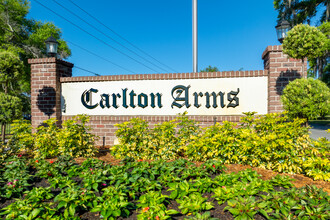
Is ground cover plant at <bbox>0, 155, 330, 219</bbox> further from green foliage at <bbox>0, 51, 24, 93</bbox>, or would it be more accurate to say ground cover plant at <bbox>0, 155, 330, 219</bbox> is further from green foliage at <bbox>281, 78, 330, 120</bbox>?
green foliage at <bbox>0, 51, 24, 93</bbox>

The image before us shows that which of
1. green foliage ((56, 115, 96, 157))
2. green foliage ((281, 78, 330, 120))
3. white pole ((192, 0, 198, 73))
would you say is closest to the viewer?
green foliage ((281, 78, 330, 120))

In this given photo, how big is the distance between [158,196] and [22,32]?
2828 centimetres

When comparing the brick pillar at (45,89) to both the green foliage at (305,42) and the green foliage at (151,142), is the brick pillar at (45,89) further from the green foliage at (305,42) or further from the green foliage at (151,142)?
the green foliage at (305,42)

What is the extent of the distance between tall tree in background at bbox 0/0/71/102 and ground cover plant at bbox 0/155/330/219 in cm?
2122

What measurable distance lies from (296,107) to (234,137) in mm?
1862

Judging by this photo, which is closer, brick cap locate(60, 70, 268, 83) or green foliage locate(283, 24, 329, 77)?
green foliage locate(283, 24, 329, 77)

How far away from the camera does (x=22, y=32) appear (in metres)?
24.5

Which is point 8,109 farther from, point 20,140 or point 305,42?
point 305,42

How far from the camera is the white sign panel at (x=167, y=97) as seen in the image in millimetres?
6906

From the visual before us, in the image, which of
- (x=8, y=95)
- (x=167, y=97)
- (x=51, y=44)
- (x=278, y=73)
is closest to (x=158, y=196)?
(x=167, y=97)

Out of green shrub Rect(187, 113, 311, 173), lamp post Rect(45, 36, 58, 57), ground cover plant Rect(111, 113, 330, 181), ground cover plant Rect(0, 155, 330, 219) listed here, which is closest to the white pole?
ground cover plant Rect(111, 113, 330, 181)

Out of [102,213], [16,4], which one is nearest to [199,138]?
[102,213]

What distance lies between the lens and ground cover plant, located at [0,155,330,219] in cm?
275

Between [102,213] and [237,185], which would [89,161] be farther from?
[237,185]
